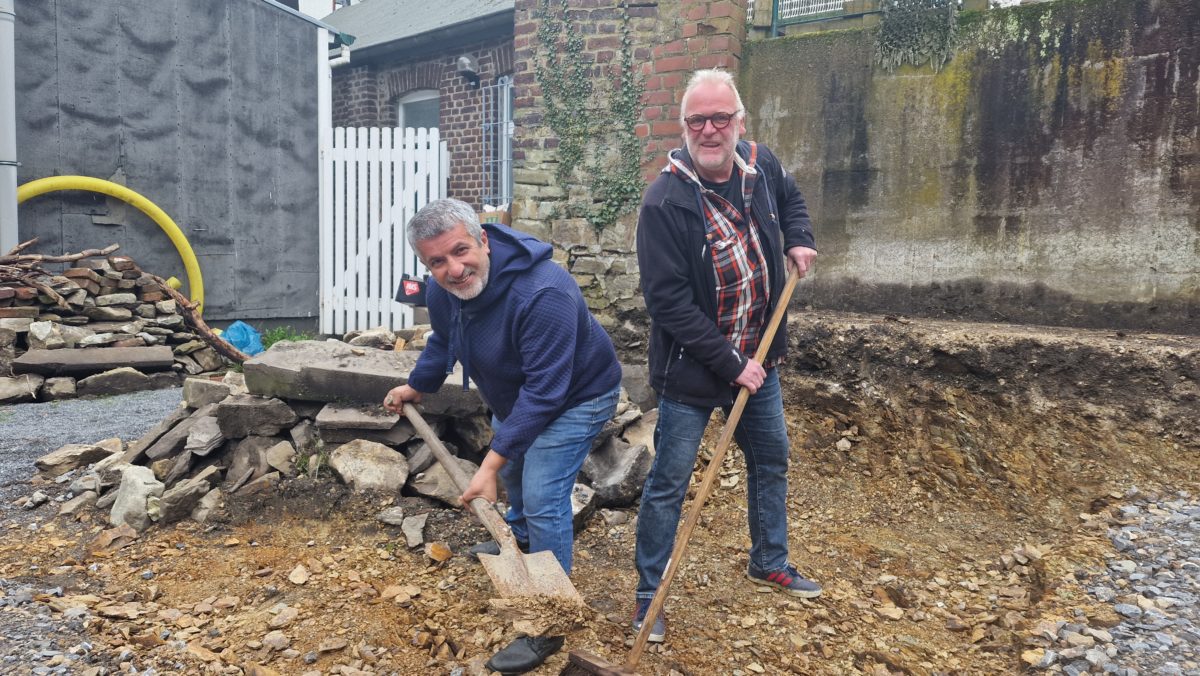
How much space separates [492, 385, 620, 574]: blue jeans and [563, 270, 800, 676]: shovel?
0.39 m

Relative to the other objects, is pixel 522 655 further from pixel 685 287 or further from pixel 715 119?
pixel 715 119

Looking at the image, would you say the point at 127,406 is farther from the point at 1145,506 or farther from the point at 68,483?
the point at 1145,506

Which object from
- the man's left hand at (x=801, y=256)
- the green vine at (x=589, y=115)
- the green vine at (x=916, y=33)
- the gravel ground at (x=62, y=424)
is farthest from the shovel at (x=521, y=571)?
the green vine at (x=916, y=33)

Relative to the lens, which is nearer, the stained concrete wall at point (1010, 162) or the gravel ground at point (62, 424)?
the stained concrete wall at point (1010, 162)

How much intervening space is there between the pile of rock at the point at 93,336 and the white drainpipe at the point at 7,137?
477 millimetres

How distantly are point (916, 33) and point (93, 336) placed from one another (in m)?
7.19

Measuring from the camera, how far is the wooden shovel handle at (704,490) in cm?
242

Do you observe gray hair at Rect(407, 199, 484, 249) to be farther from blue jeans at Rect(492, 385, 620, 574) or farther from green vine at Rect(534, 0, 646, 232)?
green vine at Rect(534, 0, 646, 232)

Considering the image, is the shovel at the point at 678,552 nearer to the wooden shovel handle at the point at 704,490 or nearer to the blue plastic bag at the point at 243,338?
the wooden shovel handle at the point at 704,490

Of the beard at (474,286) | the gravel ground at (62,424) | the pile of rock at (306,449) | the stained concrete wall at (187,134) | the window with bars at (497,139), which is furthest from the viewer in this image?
the window with bars at (497,139)

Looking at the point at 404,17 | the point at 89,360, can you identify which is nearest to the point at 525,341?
the point at 89,360

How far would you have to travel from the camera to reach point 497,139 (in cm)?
1066

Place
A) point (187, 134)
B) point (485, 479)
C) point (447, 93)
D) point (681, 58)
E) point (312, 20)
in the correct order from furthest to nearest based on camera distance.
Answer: point (447, 93)
point (312, 20)
point (187, 134)
point (681, 58)
point (485, 479)

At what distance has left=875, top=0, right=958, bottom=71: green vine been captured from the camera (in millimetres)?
4434
